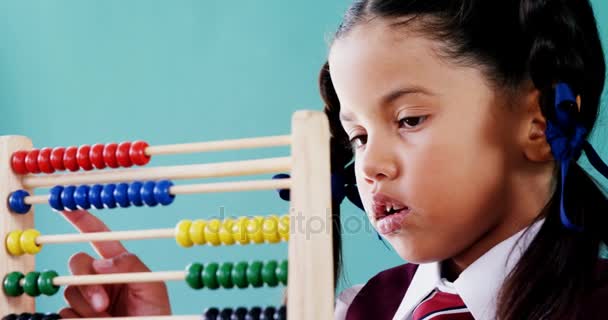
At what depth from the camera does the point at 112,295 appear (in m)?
1.01

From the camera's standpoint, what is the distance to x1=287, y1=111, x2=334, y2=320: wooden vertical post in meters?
0.74

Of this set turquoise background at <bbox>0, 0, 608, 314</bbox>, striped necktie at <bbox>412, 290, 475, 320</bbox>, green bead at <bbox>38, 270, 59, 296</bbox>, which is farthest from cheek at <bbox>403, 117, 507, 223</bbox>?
turquoise background at <bbox>0, 0, 608, 314</bbox>

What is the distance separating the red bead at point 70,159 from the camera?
96 cm

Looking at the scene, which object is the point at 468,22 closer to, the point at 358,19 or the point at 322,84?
the point at 358,19

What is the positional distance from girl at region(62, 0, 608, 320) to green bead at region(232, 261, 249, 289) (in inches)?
7.1

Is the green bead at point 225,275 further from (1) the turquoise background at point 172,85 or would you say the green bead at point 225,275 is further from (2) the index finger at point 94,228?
(1) the turquoise background at point 172,85

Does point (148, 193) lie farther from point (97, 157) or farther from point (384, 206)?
point (384, 206)

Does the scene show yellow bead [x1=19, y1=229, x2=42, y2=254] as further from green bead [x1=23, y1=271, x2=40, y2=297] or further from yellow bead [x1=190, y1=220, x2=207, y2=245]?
yellow bead [x1=190, y1=220, x2=207, y2=245]

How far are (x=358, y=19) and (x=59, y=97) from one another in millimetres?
1607

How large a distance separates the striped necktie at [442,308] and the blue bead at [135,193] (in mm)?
372

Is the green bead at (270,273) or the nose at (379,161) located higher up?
the nose at (379,161)

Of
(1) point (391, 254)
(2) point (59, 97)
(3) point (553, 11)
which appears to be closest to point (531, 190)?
(3) point (553, 11)

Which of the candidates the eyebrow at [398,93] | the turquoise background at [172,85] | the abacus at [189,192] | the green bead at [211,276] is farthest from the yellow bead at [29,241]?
the turquoise background at [172,85]

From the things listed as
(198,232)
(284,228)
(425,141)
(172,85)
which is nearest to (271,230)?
(284,228)
